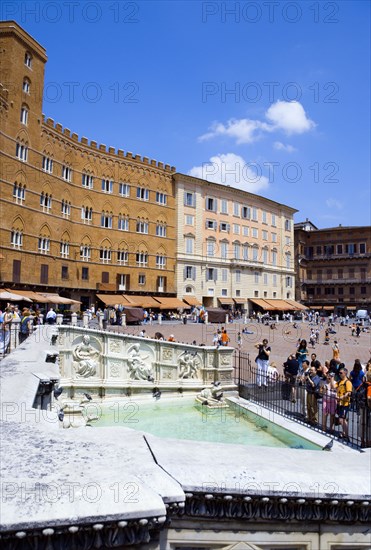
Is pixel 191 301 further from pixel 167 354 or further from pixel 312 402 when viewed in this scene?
pixel 312 402

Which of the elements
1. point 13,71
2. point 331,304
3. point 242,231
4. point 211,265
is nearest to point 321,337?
point 211,265

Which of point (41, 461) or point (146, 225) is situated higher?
point (146, 225)

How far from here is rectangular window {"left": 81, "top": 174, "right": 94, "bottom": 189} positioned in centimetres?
4303

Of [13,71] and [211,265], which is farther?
[211,265]

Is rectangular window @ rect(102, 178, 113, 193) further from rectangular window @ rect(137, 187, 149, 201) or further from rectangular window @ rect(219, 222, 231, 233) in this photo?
rectangular window @ rect(219, 222, 231, 233)

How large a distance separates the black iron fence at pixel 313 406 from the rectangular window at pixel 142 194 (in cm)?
3273

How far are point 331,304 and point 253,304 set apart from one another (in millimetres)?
21369

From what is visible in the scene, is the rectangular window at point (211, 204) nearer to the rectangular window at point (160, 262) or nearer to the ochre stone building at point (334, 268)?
the rectangular window at point (160, 262)

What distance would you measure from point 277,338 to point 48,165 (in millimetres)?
25388

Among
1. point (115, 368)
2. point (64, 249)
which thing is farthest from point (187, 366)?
point (64, 249)

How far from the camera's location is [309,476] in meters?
2.49

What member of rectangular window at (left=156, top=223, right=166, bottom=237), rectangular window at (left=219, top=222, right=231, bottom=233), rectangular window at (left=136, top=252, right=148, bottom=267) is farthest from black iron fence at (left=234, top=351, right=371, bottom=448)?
rectangular window at (left=219, top=222, right=231, bottom=233)

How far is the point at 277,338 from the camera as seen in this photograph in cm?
3322

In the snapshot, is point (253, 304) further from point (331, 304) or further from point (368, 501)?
point (368, 501)
